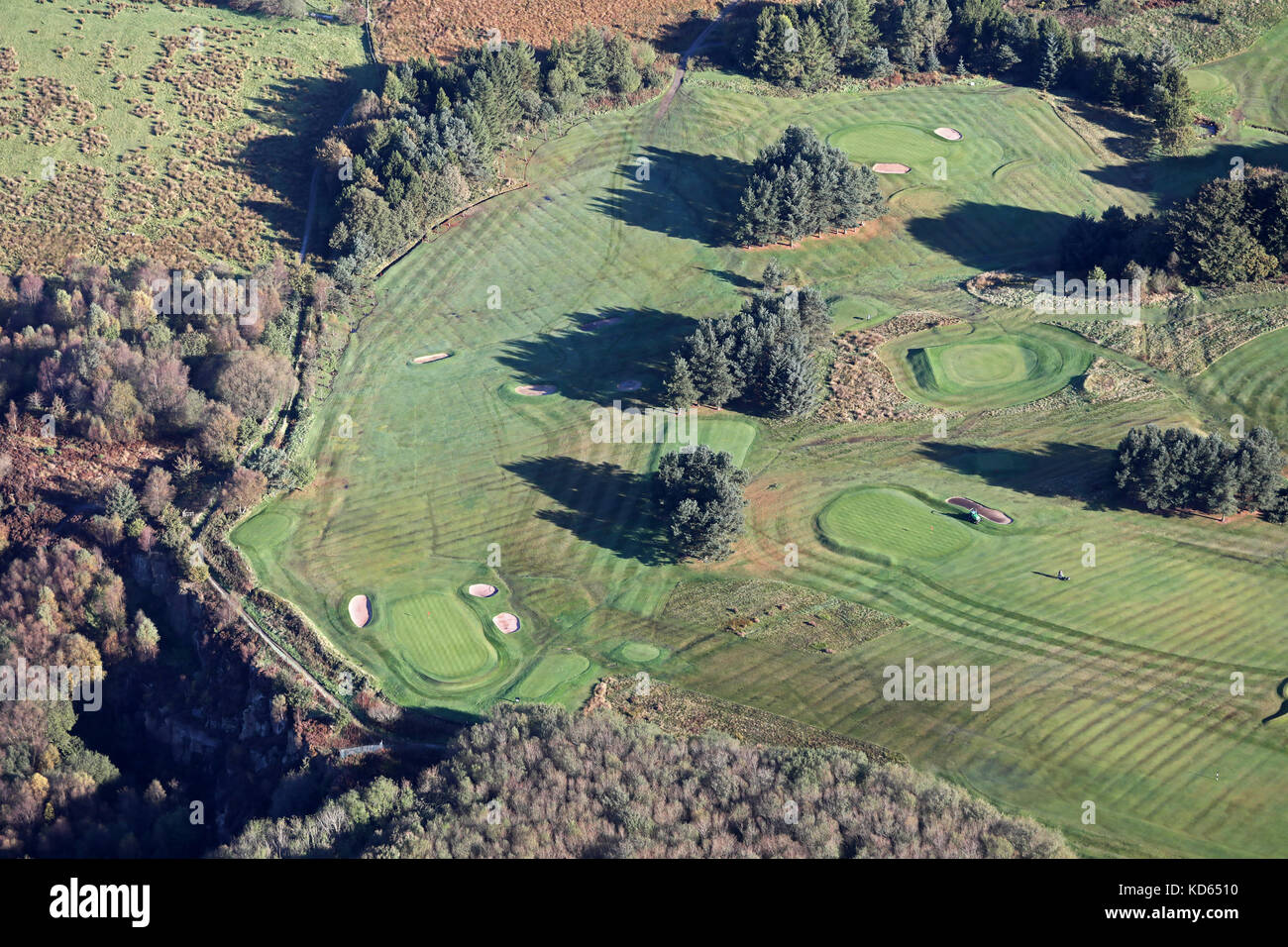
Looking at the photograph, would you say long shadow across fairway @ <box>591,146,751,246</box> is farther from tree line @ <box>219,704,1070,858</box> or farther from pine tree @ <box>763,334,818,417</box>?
tree line @ <box>219,704,1070,858</box>

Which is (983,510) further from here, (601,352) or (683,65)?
(683,65)

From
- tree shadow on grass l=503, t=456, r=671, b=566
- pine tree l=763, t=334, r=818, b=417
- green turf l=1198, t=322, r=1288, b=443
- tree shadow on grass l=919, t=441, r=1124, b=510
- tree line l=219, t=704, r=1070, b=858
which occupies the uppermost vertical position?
green turf l=1198, t=322, r=1288, b=443

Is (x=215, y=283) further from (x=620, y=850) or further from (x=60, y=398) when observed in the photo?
(x=620, y=850)

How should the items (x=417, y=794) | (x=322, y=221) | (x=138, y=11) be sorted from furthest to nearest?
(x=138, y=11) → (x=322, y=221) → (x=417, y=794)

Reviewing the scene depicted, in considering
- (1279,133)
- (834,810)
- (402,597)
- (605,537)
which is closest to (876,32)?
(1279,133)

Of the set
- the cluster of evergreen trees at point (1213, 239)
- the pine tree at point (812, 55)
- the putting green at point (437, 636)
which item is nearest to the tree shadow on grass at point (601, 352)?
the putting green at point (437, 636)

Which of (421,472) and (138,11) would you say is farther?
(138,11)

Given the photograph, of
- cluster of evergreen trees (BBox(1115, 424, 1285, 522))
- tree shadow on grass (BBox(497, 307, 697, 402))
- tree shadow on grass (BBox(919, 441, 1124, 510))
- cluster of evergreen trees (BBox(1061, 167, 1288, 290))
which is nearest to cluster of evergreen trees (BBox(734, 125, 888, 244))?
tree shadow on grass (BBox(497, 307, 697, 402))
